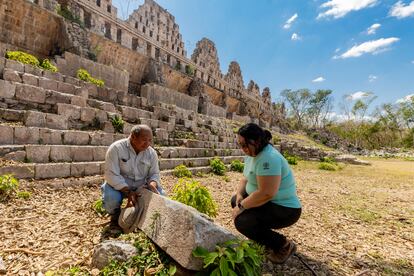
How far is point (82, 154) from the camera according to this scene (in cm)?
583

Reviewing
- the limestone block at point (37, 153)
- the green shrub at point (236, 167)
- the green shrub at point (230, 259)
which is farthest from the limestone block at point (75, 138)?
the green shrub at point (236, 167)

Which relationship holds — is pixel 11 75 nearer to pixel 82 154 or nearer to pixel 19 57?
pixel 19 57

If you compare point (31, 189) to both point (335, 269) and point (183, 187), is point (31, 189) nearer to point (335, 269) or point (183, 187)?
point (183, 187)

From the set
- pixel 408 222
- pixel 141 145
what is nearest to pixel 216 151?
pixel 408 222

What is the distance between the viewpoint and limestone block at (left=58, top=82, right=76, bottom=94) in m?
7.01

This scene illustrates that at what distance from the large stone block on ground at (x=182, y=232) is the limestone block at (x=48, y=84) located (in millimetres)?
6099

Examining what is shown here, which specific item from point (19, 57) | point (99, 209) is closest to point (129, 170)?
point (99, 209)

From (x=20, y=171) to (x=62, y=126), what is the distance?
184 cm

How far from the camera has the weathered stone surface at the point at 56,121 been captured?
5.88 meters

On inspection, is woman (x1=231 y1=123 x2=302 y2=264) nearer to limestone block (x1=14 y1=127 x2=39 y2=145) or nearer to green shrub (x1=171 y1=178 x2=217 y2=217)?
green shrub (x1=171 y1=178 x2=217 y2=217)

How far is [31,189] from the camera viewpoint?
173 inches

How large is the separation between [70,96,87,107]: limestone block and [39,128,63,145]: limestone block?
138 centimetres

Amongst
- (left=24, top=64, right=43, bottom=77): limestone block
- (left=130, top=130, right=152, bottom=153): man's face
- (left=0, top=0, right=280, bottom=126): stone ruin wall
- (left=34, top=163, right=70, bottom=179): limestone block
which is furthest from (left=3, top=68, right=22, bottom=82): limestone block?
(left=0, top=0, right=280, bottom=126): stone ruin wall

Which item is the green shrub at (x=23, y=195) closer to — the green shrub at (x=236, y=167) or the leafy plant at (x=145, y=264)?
the leafy plant at (x=145, y=264)
